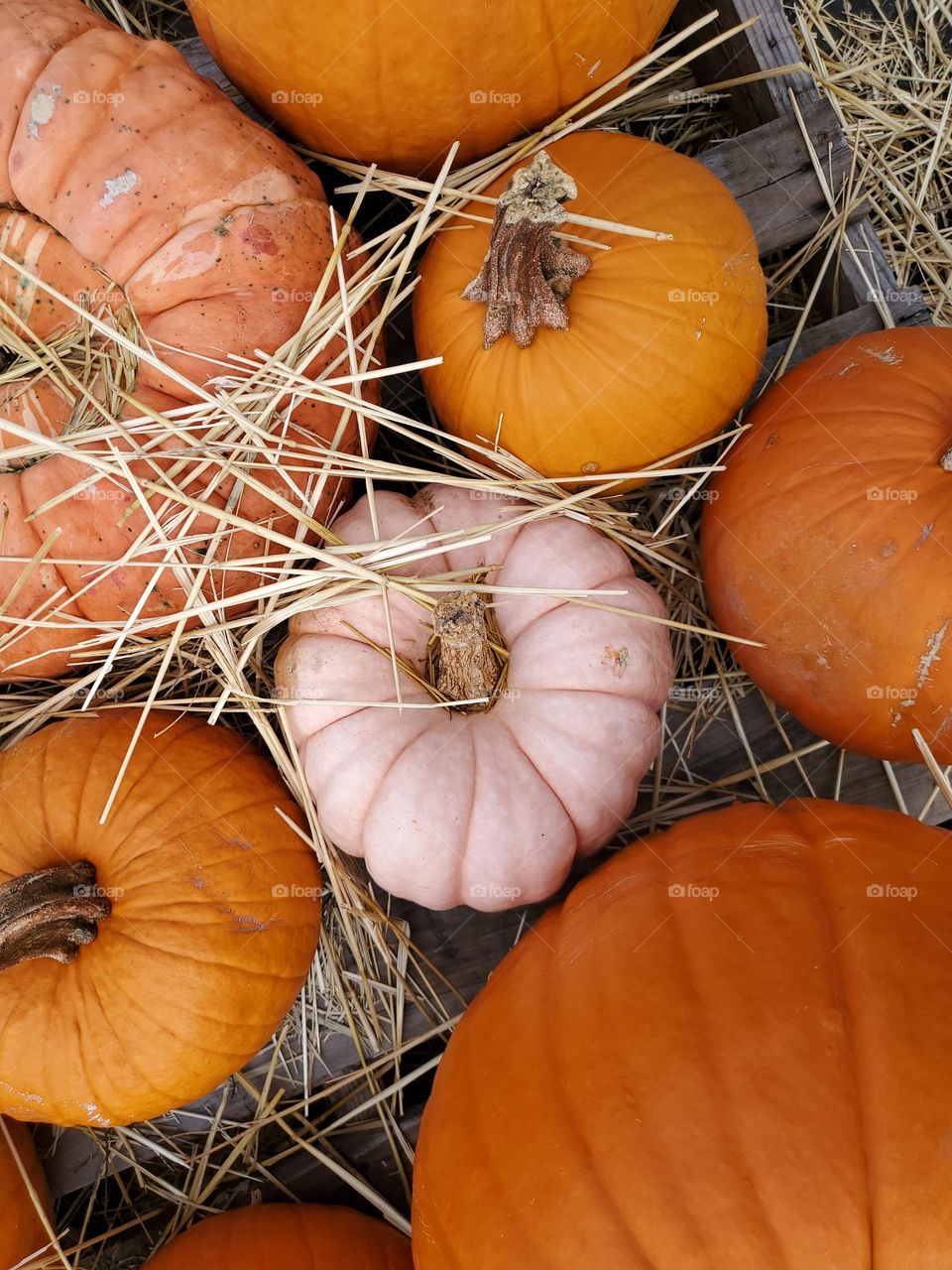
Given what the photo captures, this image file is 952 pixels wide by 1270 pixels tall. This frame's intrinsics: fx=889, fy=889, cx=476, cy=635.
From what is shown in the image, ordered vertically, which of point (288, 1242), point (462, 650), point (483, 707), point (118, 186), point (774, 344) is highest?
point (118, 186)

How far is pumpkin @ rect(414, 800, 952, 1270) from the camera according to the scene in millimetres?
1050

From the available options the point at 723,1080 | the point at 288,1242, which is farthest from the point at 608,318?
the point at 288,1242

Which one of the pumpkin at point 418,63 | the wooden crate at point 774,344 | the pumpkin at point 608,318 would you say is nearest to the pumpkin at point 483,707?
the pumpkin at point 608,318

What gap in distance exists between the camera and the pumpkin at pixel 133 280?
4.93ft

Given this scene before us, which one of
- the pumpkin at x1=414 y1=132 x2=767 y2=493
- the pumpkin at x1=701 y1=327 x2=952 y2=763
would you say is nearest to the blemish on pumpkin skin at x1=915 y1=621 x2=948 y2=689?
the pumpkin at x1=701 y1=327 x2=952 y2=763

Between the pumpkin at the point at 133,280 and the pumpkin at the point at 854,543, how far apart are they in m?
0.84

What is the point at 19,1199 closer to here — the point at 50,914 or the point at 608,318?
the point at 50,914

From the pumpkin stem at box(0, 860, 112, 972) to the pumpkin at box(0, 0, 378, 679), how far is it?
45 cm

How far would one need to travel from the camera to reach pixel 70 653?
1.75 m

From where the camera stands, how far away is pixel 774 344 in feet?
6.60

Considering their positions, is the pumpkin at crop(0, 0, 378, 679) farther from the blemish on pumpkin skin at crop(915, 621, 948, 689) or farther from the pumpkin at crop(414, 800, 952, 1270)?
the blemish on pumpkin skin at crop(915, 621, 948, 689)

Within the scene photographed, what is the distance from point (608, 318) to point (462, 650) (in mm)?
622

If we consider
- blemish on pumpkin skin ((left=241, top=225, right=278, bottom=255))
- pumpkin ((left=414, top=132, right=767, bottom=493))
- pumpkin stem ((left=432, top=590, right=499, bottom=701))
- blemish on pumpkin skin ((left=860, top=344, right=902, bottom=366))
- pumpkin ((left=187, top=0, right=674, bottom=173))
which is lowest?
pumpkin stem ((left=432, top=590, right=499, bottom=701))

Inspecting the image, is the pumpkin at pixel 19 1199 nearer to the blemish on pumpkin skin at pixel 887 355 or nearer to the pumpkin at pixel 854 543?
the pumpkin at pixel 854 543
